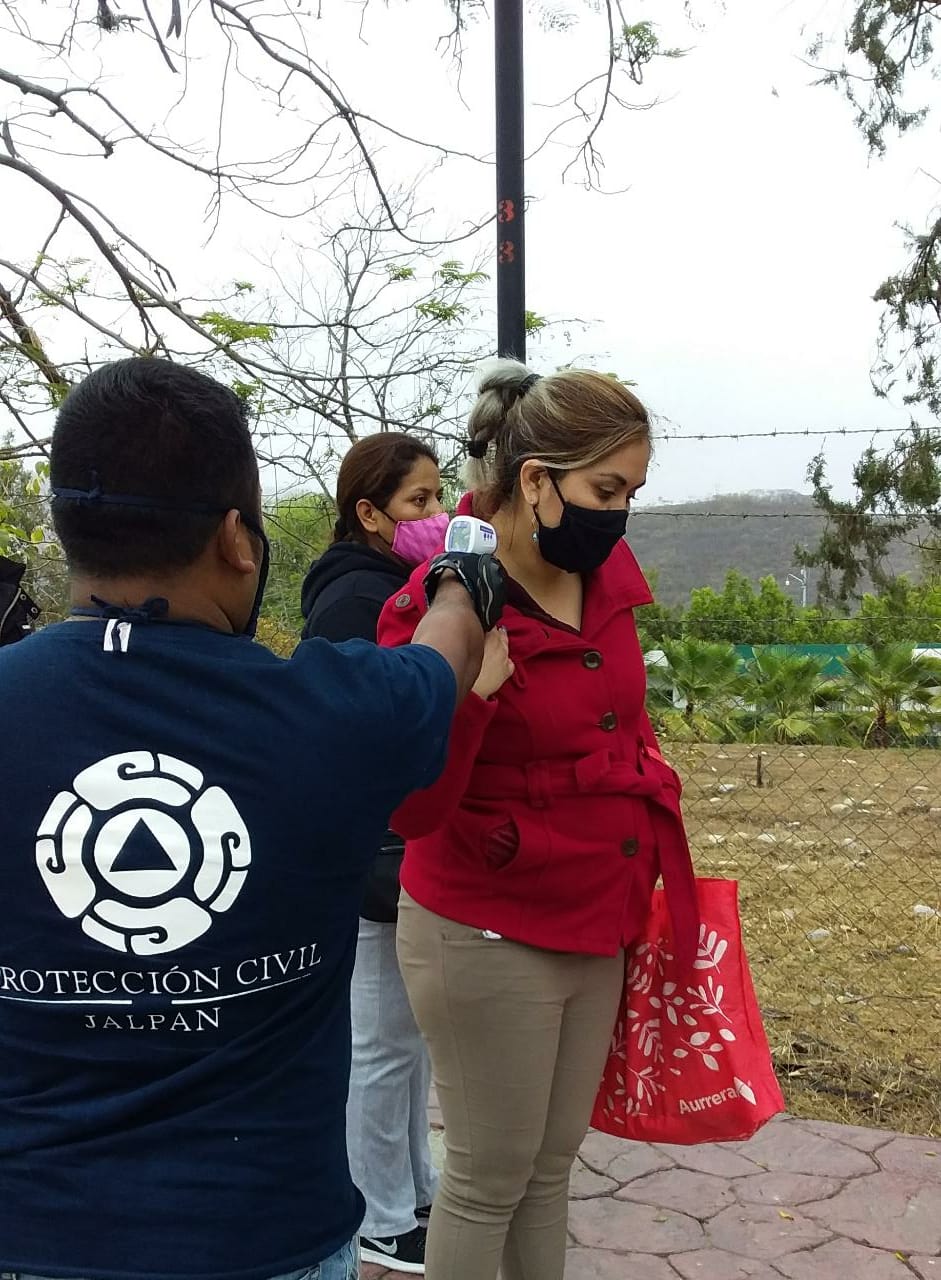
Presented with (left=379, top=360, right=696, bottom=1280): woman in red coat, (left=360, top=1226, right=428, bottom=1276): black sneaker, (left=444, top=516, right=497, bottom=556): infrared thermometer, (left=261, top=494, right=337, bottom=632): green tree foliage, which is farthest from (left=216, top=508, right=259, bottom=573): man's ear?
(left=261, top=494, right=337, bottom=632): green tree foliage

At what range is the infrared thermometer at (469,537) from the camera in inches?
64.0

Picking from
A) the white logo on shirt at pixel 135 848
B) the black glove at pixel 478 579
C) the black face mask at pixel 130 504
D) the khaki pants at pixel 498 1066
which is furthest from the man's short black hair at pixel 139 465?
the khaki pants at pixel 498 1066

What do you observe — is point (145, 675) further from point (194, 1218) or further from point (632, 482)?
point (632, 482)

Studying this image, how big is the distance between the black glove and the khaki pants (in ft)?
2.07

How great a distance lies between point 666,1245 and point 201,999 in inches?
80.6

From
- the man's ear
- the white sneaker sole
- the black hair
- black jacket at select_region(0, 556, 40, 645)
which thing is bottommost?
the white sneaker sole

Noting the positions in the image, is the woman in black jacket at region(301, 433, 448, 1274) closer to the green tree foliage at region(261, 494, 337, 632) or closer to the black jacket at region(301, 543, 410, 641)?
the black jacket at region(301, 543, 410, 641)

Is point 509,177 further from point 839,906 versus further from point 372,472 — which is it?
point 839,906

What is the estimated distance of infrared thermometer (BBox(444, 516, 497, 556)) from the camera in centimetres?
163

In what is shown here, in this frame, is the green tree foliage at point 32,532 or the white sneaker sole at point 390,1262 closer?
the white sneaker sole at point 390,1262

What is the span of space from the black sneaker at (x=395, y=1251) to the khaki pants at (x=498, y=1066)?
633 millimetres

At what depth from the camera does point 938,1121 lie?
337 centimetres

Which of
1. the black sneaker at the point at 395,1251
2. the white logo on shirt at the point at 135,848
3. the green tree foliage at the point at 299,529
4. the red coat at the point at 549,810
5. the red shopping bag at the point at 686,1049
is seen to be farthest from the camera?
the green tree foliage at the point at 299,529

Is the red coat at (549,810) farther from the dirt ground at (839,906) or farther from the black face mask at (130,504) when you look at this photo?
the dirt ground at (839,906)
